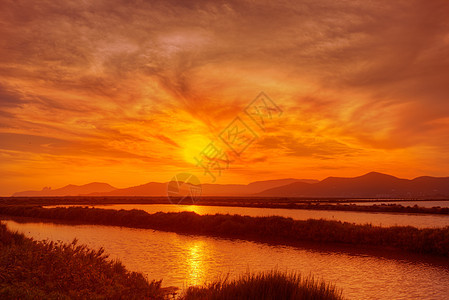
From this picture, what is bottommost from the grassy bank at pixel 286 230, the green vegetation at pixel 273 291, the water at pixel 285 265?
the water at pixel 285 265

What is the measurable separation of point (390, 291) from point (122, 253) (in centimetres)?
1859

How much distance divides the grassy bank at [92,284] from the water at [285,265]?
3644 mm

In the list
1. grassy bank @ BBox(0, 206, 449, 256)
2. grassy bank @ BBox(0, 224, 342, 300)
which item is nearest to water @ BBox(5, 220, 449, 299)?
grassy bank @ BBox(0, 206, 449, 256)

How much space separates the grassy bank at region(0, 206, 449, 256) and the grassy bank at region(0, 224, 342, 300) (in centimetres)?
1909

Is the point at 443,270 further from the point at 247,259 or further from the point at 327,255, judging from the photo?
the point at 247,259

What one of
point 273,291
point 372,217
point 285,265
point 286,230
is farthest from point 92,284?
point 372,217

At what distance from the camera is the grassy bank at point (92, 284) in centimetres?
1030

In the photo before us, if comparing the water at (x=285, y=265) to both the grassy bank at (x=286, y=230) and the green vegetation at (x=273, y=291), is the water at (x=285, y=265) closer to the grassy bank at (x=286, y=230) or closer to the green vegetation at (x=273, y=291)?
the grassy bank at (x=286, y=230)

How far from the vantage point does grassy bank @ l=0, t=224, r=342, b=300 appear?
10.3 metres

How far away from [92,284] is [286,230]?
2593cm

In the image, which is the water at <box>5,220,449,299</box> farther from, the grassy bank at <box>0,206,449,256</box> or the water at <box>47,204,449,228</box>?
the water at <box>47,204,449,228</box>

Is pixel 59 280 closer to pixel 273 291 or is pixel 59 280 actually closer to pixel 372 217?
pixel 273 291

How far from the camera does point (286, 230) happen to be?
35.2 meters

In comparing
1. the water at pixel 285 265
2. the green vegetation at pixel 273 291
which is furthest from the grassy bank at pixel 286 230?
the green vegetation at pixel 273 291
